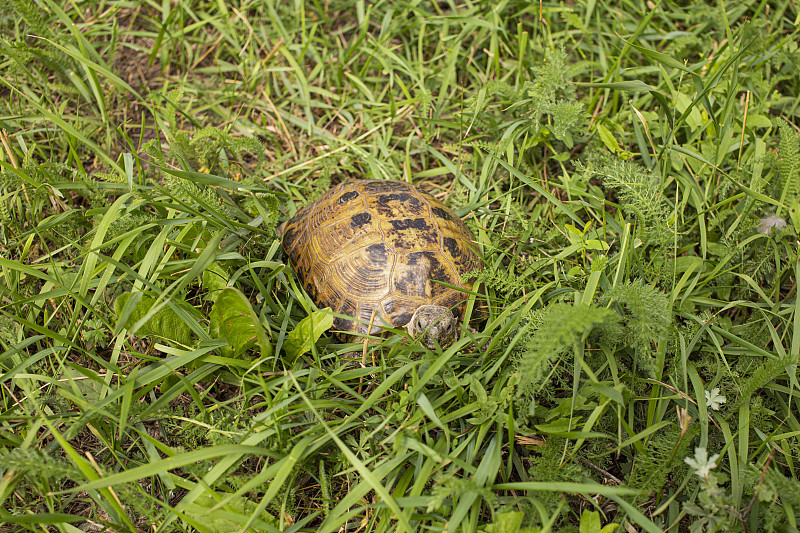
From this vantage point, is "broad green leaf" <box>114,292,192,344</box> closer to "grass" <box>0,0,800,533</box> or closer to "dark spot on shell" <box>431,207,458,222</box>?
"grass" <box>0,0,800,533</box>

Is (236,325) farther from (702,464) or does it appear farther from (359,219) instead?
(702,464)

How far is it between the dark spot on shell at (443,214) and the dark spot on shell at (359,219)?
1.43 feet

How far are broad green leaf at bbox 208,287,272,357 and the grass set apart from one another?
0.05 feet

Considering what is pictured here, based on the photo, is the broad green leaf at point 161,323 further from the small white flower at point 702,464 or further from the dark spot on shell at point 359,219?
the small white flower at point 702,464

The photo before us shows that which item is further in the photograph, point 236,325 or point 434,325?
point 434,325

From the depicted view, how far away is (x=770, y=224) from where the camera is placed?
3078 millimetres

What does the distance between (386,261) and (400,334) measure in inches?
18.4

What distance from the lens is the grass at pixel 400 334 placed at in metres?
2.27

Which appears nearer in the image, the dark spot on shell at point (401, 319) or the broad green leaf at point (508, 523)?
the broad green leaf at point (508, 523)

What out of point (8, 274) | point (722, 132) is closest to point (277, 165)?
point (8, 274)

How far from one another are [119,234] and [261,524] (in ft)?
6.15

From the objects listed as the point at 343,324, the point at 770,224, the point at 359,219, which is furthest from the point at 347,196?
the point at 770,224

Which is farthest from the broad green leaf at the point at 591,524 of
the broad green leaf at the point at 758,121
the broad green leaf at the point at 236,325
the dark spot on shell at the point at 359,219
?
the broad green leaf at the point at 758,121

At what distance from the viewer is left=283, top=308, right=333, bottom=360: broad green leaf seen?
272 centimetres
